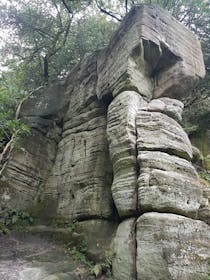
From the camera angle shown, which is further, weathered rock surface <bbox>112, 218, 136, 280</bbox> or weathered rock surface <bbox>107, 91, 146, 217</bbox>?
weathered rock surface <bbox>107, 91, 146, 217</bbox>

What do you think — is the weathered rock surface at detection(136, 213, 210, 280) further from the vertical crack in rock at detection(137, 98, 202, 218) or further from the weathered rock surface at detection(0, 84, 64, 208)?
the weathered rock surface at detection(0, 84, 64, 208)

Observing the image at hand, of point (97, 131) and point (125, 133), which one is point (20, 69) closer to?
point (97, 131)

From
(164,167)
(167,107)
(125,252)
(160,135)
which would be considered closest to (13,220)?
(125,252)

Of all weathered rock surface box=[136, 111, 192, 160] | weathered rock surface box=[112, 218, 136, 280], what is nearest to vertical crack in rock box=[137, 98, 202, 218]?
weathered rock surface box=[136, 111, 192, 160]

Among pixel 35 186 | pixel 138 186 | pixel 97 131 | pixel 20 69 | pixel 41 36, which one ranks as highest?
pixel 41 36

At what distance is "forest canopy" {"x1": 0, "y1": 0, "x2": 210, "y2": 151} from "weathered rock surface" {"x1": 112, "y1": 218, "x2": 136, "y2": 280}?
27.4 ft

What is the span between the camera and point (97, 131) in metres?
9.28

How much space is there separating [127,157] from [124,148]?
272 mm

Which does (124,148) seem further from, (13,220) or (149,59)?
(13,220)

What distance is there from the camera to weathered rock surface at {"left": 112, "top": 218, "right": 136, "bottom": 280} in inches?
222

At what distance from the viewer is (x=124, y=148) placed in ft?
23.0

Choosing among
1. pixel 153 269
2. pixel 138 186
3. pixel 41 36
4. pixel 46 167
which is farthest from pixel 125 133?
pixel 41 36

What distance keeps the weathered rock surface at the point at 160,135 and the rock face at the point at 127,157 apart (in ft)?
0.08

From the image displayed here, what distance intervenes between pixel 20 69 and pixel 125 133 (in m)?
9.67
